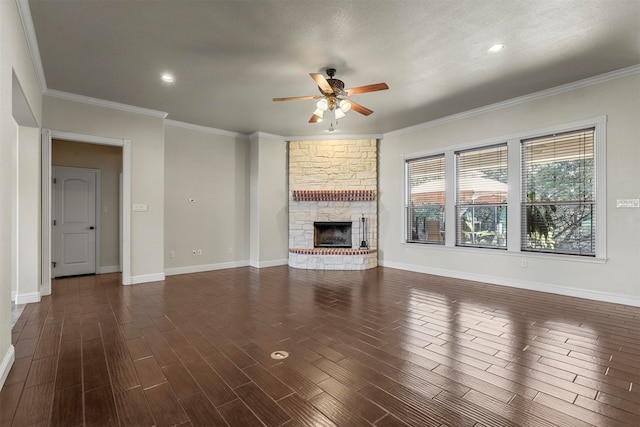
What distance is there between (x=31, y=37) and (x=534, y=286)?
22.2 feet

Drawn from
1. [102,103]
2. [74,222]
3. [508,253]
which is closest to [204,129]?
[102,103]

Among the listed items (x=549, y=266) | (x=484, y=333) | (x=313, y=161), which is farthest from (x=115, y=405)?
(x=313, y=161)

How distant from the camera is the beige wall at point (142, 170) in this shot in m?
4.73

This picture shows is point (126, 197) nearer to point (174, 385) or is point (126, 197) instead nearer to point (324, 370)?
point (174, 385)

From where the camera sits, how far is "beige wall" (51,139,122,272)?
5949mm

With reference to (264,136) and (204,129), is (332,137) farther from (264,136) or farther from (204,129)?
(204,129)

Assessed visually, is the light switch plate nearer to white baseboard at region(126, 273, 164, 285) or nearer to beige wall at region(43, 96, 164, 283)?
beige wall at region(43, 96, 164, 283)

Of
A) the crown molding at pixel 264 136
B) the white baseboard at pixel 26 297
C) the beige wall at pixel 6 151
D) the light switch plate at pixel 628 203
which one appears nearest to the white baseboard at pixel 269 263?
the crown molding at pixel 264 136

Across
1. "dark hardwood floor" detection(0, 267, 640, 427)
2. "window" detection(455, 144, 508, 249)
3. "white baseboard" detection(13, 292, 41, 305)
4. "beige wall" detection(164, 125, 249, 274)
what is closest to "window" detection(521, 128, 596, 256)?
"window" detection(455, 144, 508, 249)

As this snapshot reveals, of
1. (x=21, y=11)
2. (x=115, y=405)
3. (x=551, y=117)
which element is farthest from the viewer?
(x=551, y=117)

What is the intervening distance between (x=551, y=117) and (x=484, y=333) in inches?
133

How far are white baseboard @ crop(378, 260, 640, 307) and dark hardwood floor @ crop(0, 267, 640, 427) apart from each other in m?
0.15

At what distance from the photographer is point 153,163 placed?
17.1ft

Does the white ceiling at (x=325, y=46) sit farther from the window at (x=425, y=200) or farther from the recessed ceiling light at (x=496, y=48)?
the window at (x=425, y=200)
